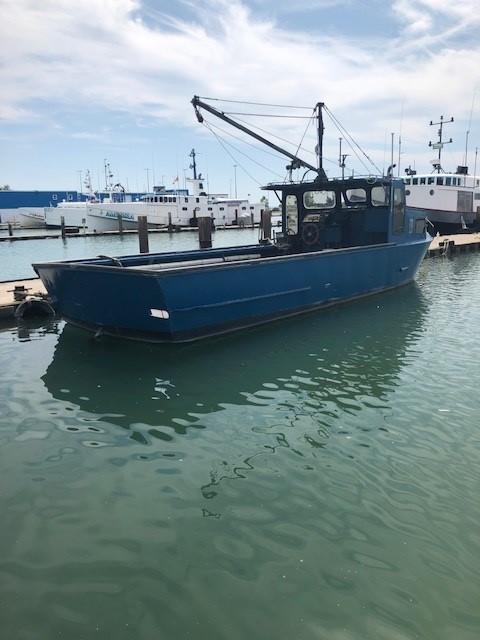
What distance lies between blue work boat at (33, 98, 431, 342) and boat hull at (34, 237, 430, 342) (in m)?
0.02

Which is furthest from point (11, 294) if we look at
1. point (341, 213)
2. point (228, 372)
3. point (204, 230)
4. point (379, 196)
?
point (204, 230)

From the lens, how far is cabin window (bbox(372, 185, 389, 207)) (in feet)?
40.8

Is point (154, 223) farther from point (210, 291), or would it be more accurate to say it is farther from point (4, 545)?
point (4, 545)

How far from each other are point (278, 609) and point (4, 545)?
6.80 feet

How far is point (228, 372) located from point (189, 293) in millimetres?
1618

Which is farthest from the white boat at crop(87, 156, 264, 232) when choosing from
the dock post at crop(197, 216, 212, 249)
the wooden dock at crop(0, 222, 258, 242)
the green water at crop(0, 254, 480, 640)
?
the green water at crop(0, 254, 480, 640)

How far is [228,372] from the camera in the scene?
7340 millimetres

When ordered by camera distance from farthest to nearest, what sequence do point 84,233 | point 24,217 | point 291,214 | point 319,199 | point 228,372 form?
point 24,217, point 84,233, point 291,214, point 319,199, point 228,372

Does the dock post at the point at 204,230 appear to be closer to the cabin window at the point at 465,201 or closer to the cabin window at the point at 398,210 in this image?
the cabin window at the point at 398,210

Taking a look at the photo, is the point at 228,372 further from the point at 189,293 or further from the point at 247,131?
the point at 247,131

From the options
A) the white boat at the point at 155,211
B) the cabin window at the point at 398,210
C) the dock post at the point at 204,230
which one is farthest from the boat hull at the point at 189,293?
the white boat at the point at 155,211

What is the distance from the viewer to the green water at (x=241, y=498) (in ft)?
9.68

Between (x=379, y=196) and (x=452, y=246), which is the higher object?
(x=379, y=196)

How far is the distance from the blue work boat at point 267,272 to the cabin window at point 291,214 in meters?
0.03
